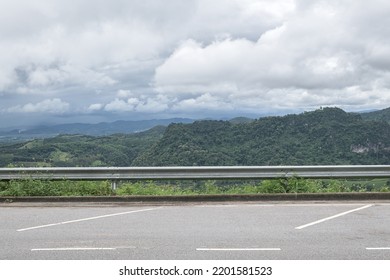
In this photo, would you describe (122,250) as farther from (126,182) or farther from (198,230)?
(126,182)

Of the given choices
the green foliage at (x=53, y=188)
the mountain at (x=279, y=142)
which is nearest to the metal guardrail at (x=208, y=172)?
the green foliage at (x=53, y=188)

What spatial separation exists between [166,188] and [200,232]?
527cm

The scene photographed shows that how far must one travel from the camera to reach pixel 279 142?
87.5 metres

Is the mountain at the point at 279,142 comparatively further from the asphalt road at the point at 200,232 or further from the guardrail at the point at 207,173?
the asphalt road at the point at 200,232

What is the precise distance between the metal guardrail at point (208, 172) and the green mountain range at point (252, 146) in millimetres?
45229

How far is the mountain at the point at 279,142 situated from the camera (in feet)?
220

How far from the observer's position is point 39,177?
41.1ft

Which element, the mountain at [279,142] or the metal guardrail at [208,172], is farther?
the mountain at [279,142]

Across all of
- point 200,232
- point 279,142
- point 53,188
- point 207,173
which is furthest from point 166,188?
point 279,142

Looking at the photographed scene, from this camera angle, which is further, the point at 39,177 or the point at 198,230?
the point at 39,177

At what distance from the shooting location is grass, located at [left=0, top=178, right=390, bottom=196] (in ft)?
39.3

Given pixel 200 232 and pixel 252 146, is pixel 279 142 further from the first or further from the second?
pixel 200 232

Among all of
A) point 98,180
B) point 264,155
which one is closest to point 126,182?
point 98,180

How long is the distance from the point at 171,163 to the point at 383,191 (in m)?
43.8
